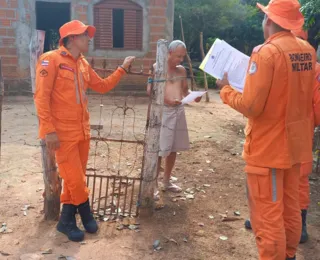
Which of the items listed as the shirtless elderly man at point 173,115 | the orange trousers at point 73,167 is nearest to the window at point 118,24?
the shirtless elderly man at point 173,115

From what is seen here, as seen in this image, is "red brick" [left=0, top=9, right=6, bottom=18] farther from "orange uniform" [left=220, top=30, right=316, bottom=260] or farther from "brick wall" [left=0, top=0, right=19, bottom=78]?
"orange uniform" [left=220, top=30, right=316, bottom=260]

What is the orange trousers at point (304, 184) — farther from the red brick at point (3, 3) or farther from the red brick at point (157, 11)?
the red brick at point (3, 3)

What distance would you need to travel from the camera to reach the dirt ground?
3.31 m

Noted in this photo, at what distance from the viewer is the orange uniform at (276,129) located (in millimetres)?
2449

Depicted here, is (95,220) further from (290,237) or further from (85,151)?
(290,237)

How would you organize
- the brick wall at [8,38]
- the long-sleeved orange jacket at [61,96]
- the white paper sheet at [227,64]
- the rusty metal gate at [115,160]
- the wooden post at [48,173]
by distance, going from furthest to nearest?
the brick wall at [8,38] → the rusty metal gate at [115,160] → the wooden post at [48,173] → the long-sleeved orange jacket at [61,96] → the white paper sheet at [227,64]

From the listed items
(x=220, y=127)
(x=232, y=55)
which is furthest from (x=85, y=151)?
(x=220, y=127)

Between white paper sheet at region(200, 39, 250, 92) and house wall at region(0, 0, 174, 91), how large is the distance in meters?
8.04

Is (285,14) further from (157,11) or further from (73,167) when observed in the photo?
(157,11)

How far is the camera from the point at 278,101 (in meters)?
2.52

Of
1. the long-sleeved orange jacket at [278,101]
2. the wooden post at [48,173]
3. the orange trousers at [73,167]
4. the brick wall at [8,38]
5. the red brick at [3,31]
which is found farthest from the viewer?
the red brick at [3,31]

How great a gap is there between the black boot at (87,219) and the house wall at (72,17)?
24.8ft

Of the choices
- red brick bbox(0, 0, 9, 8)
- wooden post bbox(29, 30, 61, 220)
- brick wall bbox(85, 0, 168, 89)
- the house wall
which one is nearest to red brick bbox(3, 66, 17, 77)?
the house wall

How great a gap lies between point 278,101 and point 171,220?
1889mm
